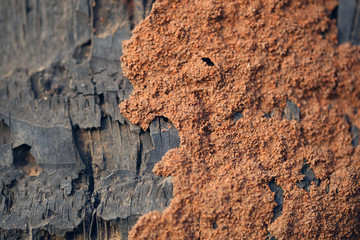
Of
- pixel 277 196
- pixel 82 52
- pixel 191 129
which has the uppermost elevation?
pixel 82 52

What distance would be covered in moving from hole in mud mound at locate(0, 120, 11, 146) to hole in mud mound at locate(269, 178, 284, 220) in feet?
4.28

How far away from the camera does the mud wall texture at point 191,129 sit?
1.44 metres

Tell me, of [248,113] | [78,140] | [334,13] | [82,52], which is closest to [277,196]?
[248,113]

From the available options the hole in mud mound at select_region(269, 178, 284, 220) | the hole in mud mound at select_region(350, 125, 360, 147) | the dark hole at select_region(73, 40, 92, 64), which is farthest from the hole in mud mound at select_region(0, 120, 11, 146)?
the hole in mud mound at select_region(350, 125, 360, 147)

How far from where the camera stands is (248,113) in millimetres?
1570

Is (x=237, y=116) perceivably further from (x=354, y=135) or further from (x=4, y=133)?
(x=4, y=133)

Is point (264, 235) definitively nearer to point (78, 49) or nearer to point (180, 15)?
point (180, 15)

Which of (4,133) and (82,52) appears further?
(82,52)

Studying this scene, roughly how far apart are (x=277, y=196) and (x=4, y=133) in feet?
4.50

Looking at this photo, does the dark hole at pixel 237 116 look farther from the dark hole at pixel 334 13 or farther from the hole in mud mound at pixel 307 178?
the dark hole at pixel 334 13

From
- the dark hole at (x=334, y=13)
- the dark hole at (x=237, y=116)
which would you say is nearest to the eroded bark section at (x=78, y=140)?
the dark hole at (x=237, y=116)

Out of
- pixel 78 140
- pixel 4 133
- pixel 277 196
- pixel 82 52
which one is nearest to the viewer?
pixel 277 196

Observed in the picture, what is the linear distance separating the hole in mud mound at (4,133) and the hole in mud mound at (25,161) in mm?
124

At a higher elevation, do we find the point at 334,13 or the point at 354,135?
the point at 334,13
